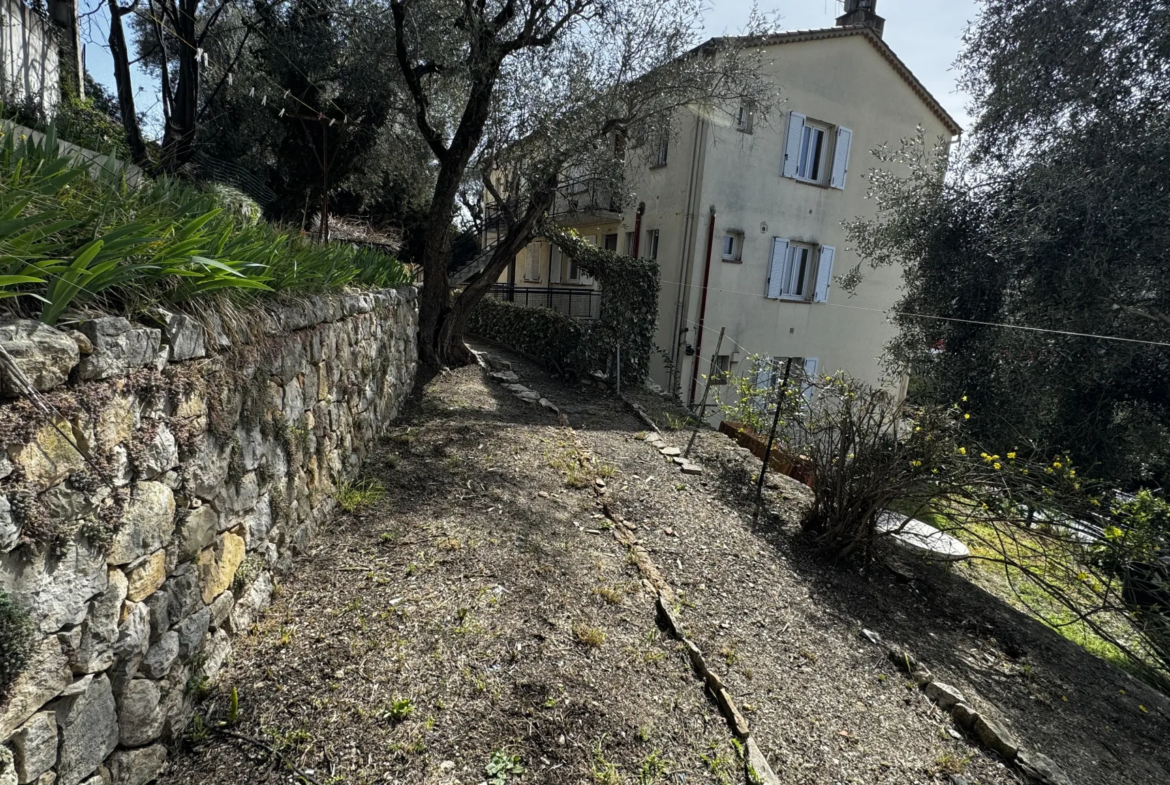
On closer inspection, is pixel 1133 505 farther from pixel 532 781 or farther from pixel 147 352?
pixel 147 352

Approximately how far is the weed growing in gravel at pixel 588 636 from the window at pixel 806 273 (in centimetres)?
1066

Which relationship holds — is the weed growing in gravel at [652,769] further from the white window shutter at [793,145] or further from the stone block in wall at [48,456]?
the white window shutter at [793,145]

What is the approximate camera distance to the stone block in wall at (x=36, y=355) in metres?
1.23

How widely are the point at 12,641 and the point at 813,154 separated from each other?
13769 millimetres

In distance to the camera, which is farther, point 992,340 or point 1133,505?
point 992,340

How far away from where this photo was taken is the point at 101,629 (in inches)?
59.5

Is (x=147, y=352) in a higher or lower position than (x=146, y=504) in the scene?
higher

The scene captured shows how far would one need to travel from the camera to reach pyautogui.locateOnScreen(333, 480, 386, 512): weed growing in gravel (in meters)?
3.53

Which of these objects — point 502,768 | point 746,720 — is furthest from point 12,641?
point 746,720

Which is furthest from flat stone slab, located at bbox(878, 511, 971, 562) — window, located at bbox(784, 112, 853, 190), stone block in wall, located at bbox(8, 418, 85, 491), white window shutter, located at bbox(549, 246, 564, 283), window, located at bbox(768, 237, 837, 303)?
white window shutter, located at bbox(549, 246, 564, 283)

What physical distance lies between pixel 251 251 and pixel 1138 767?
16.0 ft

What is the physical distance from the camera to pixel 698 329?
1133 cm

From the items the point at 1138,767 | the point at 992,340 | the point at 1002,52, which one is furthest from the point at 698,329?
the point at 1138,767

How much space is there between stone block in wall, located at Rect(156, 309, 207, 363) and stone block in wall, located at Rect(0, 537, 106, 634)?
626 millimetres
